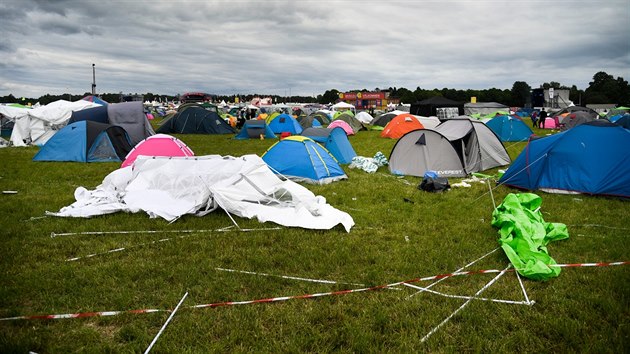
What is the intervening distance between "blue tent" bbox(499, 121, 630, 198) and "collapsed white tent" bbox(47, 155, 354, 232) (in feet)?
18.5

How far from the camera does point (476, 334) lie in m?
3.70

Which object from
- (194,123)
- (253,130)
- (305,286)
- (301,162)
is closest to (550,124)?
(253,130)

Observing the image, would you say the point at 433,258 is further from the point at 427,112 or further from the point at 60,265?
the point at 427,112

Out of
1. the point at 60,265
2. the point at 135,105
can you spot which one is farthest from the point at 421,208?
the point at 135,105

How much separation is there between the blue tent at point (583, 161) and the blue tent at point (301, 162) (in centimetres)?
508

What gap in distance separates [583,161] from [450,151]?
3.66 m

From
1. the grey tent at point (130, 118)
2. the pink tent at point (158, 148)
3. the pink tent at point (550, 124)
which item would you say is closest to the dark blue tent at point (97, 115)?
the grey tent at point (130, 118)

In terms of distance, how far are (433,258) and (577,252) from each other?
2174mm

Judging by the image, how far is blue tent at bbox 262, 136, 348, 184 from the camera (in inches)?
426

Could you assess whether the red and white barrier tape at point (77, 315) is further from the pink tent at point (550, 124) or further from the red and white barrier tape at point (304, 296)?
the pink tent at point (550, 124)

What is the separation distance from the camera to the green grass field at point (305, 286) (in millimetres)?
3617

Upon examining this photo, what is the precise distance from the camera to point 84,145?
1459 centimetres

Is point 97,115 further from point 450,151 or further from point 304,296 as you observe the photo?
point 304,296

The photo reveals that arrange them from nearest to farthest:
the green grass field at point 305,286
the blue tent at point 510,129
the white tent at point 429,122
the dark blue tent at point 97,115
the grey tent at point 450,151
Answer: the green grass field at point 305,286, the grey tent at point 450,151, the dark blue tent at point 97,115, the blue tent at point 510,129, the white tent at point 429,122
